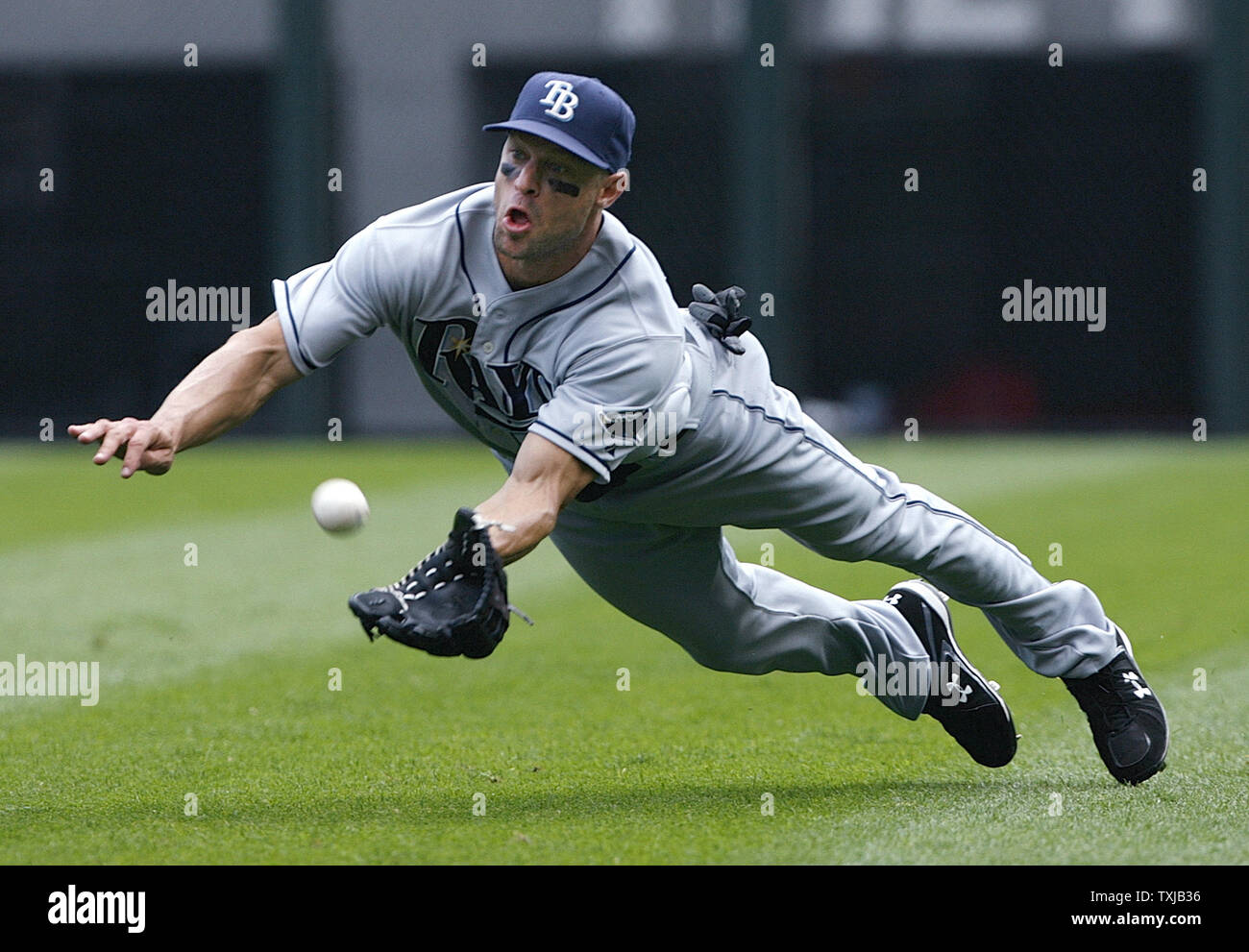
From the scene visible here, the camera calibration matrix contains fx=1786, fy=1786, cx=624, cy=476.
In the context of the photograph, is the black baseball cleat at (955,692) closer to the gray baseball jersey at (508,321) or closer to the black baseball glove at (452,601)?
the gray baseball jersey at (508,321)

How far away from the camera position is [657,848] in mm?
4281

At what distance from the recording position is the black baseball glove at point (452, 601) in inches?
164

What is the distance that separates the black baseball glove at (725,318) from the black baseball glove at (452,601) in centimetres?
106

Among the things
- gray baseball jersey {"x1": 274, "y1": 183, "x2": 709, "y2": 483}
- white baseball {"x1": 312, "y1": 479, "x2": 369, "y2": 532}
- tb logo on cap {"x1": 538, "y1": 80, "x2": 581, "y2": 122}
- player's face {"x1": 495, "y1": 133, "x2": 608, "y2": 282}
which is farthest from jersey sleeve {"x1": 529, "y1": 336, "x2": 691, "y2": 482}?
tb logo on cap {"x1": 538, "y1": 80, "x2": 581, "y2": 122}

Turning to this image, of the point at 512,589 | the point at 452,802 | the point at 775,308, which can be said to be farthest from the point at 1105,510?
the point at 452,802

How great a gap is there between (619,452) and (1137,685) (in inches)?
73.4

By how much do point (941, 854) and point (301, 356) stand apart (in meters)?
2.03

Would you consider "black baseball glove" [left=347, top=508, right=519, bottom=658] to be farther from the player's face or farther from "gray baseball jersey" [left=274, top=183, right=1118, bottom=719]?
the player's face

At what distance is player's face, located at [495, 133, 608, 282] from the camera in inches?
176

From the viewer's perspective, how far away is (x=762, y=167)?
1881 cm

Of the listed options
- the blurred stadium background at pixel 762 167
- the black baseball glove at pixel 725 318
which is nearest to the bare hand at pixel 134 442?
the black baseball glove at pixel 725 318

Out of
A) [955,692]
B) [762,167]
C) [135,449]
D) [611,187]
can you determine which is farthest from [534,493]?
[762,167]

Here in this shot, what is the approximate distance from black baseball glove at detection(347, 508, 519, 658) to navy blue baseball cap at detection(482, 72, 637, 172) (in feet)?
3.15

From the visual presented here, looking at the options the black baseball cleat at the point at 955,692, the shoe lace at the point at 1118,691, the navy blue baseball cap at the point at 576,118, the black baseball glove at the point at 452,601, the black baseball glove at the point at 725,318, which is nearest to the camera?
the black baseball glove at the point at 452,601
